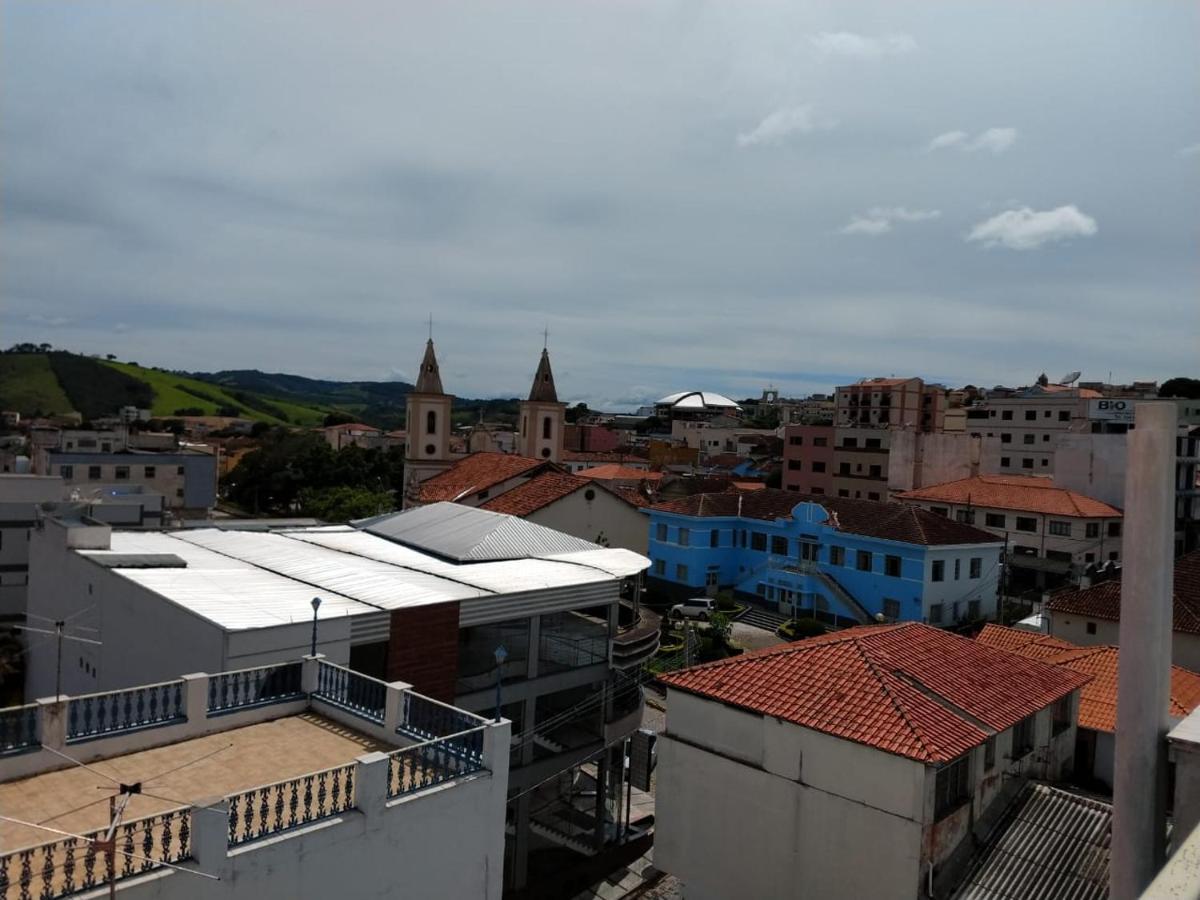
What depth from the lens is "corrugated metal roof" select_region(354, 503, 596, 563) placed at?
2430 cm

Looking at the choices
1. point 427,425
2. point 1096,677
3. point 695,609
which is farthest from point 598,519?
point 1096,677

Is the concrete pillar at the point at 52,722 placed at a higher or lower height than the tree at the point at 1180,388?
lower

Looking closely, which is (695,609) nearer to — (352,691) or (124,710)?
(352,691)

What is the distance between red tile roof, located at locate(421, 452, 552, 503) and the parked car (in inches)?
491

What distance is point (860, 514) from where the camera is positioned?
1716 inches

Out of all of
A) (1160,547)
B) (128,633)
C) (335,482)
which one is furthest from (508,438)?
(1160,547)

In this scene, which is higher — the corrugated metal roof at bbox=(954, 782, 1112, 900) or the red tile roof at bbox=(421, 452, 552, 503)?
the red tile roof at bbox=(421, 452, 552, 503)

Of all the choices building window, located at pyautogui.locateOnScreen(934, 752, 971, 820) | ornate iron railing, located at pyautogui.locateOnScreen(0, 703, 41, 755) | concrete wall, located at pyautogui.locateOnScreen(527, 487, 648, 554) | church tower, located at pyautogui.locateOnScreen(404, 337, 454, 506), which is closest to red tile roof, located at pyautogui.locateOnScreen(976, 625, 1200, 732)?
building window, located at pyautogui.locateOnScreen(934, 752, 971, 820)

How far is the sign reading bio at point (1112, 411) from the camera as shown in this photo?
55.3m

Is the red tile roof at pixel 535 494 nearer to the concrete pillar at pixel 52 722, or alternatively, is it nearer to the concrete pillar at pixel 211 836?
the concrete pillar at pixel 52 722

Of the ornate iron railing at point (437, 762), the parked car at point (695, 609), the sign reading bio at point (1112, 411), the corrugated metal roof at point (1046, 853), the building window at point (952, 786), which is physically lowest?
the parked car at point (695, 609)

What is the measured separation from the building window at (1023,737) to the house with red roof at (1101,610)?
12.2 metres

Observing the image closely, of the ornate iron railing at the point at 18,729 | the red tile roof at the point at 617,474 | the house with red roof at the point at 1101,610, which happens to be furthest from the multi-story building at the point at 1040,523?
the ornate iron railing at the point at 18,729

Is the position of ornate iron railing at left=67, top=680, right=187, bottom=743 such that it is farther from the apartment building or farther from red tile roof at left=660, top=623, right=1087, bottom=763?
the apartment building
